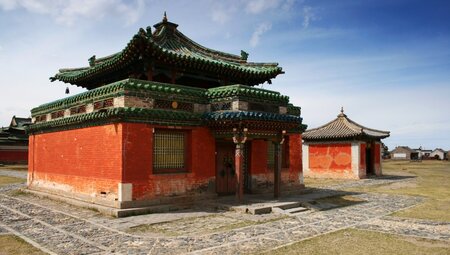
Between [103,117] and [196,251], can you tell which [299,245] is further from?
[103,117]

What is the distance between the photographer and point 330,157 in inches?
1200

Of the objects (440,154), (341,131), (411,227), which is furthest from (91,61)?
(440,154)

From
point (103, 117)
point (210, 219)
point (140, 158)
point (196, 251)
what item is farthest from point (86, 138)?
point (196, 251)

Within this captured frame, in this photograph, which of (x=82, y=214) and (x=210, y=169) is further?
(x=210, y=169)

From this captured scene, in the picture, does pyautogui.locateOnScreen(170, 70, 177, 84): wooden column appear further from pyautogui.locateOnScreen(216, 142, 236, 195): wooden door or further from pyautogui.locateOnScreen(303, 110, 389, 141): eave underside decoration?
pyautogui.locateOnScreen(303, 110, 389, 141): eave underside decoration

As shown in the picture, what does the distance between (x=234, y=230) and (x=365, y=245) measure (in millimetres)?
3395

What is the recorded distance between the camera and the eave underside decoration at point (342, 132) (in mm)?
29016

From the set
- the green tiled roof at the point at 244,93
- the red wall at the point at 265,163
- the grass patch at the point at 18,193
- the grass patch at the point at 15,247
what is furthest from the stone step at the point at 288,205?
the grass patch at the point at 18,193

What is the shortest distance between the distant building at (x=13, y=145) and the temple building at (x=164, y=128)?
34445mm

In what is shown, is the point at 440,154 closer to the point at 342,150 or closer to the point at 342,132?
the point at 342,150

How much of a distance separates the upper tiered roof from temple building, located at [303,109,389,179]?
14.4m

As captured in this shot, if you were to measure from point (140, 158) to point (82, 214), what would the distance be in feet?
8.90

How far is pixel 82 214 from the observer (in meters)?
12.4

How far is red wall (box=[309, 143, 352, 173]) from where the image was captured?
96.3ft
